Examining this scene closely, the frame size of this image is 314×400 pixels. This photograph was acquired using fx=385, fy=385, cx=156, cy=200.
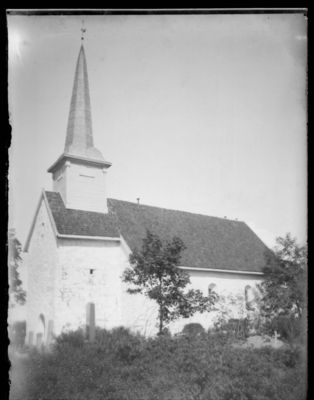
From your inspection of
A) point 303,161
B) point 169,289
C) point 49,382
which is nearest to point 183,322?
point 169,289

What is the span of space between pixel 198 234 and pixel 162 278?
8.84 metres

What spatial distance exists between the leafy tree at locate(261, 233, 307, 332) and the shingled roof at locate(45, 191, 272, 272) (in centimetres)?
133

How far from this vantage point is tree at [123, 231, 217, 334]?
47.0 feet

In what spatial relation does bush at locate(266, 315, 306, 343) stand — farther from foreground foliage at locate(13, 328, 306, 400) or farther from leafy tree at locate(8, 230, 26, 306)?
leafy tree at locate(8, 230, 26, 306)

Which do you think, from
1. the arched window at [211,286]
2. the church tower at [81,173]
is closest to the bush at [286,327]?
the arched window at [211,286]

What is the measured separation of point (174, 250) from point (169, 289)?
Answer: 57.6 inches

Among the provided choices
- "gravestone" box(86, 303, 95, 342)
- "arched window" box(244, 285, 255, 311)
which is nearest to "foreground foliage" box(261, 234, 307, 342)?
"arched window" box(244, 285, 255, 311)

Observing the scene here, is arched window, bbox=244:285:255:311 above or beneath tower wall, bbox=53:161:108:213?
beneath

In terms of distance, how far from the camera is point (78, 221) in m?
17.2

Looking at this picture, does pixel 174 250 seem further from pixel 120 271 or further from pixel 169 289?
pixel 120 271

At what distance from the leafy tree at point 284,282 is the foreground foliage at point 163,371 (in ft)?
10.5

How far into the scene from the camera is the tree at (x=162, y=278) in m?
14.3

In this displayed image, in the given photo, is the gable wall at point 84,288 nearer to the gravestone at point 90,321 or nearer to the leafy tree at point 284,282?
the gravestone at point 90,321

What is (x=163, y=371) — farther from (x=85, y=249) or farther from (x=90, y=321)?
(x=85, y=249)
